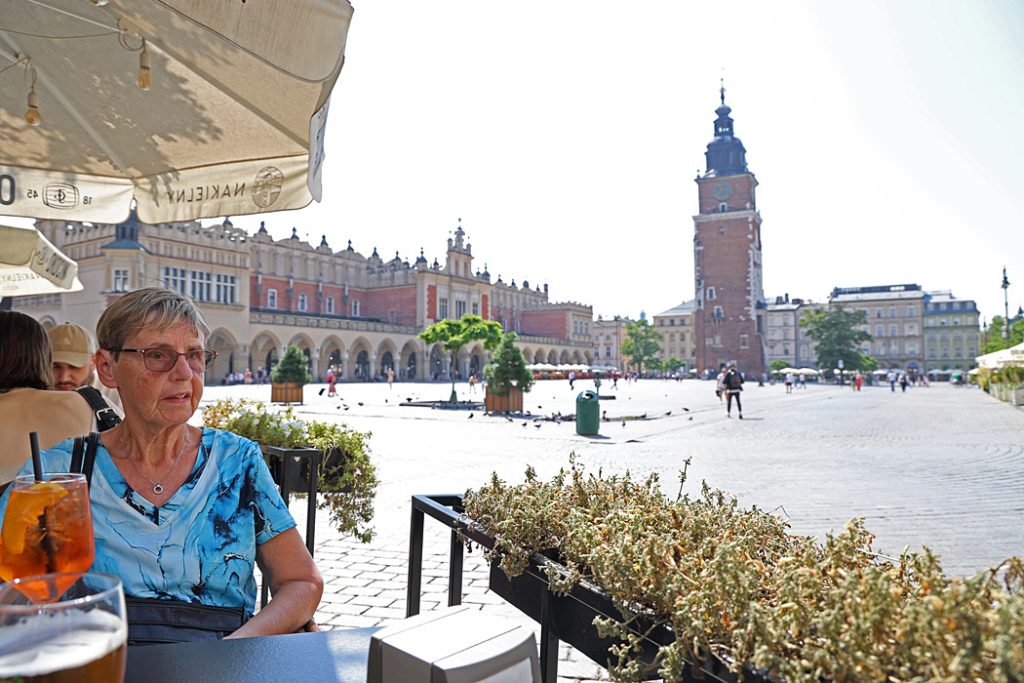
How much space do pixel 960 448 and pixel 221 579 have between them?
42.7ft

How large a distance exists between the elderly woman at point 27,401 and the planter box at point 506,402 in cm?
1774

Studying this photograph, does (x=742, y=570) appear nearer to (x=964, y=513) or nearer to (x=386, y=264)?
(x=964, y=513)

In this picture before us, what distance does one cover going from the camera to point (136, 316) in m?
2.02

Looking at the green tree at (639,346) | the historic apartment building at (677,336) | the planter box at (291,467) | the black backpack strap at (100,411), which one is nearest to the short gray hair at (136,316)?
the black backpack strap at (100,411)

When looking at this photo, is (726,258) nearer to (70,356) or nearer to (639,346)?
(639,346)

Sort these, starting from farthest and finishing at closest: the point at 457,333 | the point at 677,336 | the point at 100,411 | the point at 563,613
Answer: the point at 677,336 < the point at 457,333 < the point at 100,411 < the point at 563,613

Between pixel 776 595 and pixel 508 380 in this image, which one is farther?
pixel 508 380

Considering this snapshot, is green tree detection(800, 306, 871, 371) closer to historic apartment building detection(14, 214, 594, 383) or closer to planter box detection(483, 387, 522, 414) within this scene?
historic apartment building detection(14, 214, 594, 383)

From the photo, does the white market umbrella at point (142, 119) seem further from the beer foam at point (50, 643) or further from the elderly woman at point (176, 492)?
the beer foam at point (50, 643)

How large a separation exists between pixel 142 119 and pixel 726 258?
240 feet

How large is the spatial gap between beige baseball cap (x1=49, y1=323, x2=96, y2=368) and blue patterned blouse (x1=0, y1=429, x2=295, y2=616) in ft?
7.87

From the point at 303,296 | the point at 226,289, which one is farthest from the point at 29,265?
the point at 303,296

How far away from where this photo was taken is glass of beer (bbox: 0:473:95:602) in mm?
1220

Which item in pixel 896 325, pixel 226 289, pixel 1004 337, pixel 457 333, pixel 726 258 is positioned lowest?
pixel 457 333
